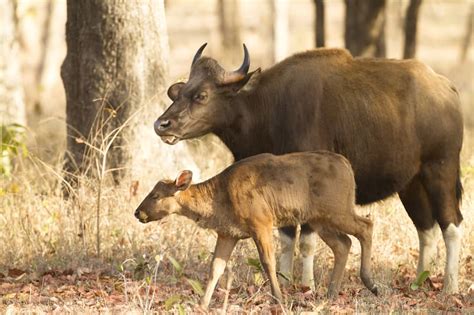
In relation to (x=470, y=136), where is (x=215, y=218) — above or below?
above

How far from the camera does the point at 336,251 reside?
942 centimetres

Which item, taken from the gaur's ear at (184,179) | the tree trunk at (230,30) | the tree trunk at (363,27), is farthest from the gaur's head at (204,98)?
the tree trunk at (230,30)

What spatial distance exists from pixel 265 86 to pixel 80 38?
3.31 meters

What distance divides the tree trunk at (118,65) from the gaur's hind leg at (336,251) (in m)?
3.70

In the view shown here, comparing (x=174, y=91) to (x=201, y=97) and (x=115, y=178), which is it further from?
(x=115, y=178)

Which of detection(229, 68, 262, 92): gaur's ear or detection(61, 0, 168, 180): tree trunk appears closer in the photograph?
detection(229, 68, 262, 92): gaur's ear

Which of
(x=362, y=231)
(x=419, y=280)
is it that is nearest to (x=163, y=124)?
(x=362, y=231)

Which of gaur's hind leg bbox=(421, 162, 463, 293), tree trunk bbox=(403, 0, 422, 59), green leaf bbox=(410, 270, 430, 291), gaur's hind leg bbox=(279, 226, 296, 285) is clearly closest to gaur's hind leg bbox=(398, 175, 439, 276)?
gaur's hind leg bbox=(421, 162, 463, 293)

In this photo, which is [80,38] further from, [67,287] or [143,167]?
[67,287]

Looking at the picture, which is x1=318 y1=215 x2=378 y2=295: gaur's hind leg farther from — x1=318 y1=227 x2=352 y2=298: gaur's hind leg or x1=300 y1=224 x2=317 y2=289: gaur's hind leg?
x1=300 y1=224 x2=317 y2=289: gaur's hind leg

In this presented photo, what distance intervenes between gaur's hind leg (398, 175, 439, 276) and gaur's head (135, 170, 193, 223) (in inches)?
115

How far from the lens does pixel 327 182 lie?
9.05m

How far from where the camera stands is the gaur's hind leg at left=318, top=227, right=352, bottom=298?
9336 mm

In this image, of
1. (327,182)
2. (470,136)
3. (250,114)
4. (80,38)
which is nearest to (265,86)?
(250,114)
